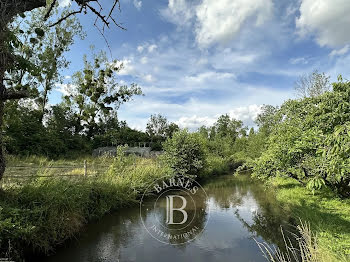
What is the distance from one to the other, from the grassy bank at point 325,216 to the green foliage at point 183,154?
6.06m

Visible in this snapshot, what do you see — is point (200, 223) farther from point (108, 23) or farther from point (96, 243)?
point (108, 23)

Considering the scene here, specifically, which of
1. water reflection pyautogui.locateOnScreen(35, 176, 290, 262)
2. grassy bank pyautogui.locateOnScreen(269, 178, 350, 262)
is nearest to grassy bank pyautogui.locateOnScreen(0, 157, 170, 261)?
water reflection pyautogui.locateOnScreen(35, 176, 290, 262)

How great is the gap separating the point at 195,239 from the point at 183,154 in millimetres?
8901

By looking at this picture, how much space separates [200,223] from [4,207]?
6028 mm

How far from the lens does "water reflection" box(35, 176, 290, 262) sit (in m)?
5.96

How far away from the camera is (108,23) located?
3.51 metres

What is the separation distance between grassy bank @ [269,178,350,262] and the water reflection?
0.76 meters

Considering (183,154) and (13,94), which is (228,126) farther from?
(13,94)

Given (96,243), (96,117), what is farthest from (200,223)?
(96,117)

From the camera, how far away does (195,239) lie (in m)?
7.05

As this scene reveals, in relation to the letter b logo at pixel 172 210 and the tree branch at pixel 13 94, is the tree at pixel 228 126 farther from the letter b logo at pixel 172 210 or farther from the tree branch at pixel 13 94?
the tree branch at pixel 13 94

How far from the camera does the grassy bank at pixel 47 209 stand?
462cm

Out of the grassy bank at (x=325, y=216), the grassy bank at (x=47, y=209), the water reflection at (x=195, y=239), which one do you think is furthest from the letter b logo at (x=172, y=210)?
the grassy bank at (x=325, y=216)

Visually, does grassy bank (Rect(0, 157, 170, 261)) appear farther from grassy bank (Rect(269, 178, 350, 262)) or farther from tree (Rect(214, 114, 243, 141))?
tree (Rect(214, 114, 243, 141))
